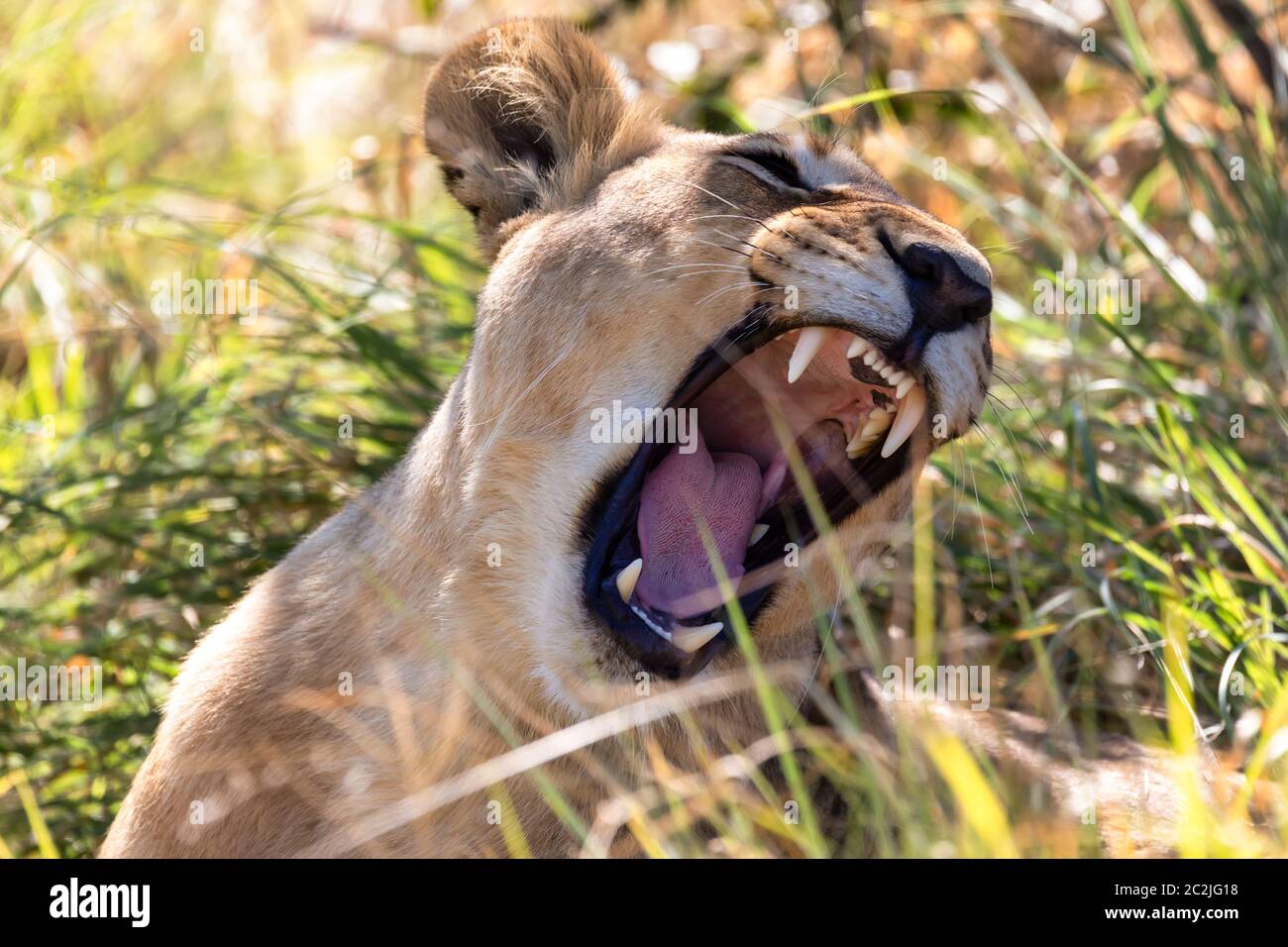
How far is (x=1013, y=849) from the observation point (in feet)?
7.23

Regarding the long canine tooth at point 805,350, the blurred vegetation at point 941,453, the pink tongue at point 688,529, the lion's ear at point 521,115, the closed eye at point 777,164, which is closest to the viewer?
the long canine tooth at point 805,350

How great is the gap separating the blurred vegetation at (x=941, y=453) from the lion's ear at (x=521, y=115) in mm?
476

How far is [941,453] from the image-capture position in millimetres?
4734

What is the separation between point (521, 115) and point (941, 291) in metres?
1.21

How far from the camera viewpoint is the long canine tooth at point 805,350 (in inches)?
110

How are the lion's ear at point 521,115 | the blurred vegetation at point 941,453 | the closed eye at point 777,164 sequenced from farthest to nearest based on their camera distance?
the blurred vegetation at point 941,453
the lion's ear at point 521,115
the closed eye at point 777,164

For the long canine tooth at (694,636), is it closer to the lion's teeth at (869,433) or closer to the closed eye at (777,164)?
the lion's teeth at (869,433)

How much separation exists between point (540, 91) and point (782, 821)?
5.97 feet

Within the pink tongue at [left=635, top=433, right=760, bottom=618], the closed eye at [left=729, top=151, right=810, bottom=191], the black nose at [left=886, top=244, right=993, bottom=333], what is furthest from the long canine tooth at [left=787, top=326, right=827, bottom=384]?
the closed eye at [left=729, top=151, right=810, bottom=191]

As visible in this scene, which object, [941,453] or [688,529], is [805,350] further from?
[941,453]

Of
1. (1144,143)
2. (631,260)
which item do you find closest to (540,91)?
(631,260)

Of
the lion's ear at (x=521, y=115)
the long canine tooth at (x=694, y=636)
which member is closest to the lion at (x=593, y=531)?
the long canine tooth at (x=694, y=636)

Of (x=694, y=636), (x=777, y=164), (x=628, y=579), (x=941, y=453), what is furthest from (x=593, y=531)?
(x=941, y=453)
